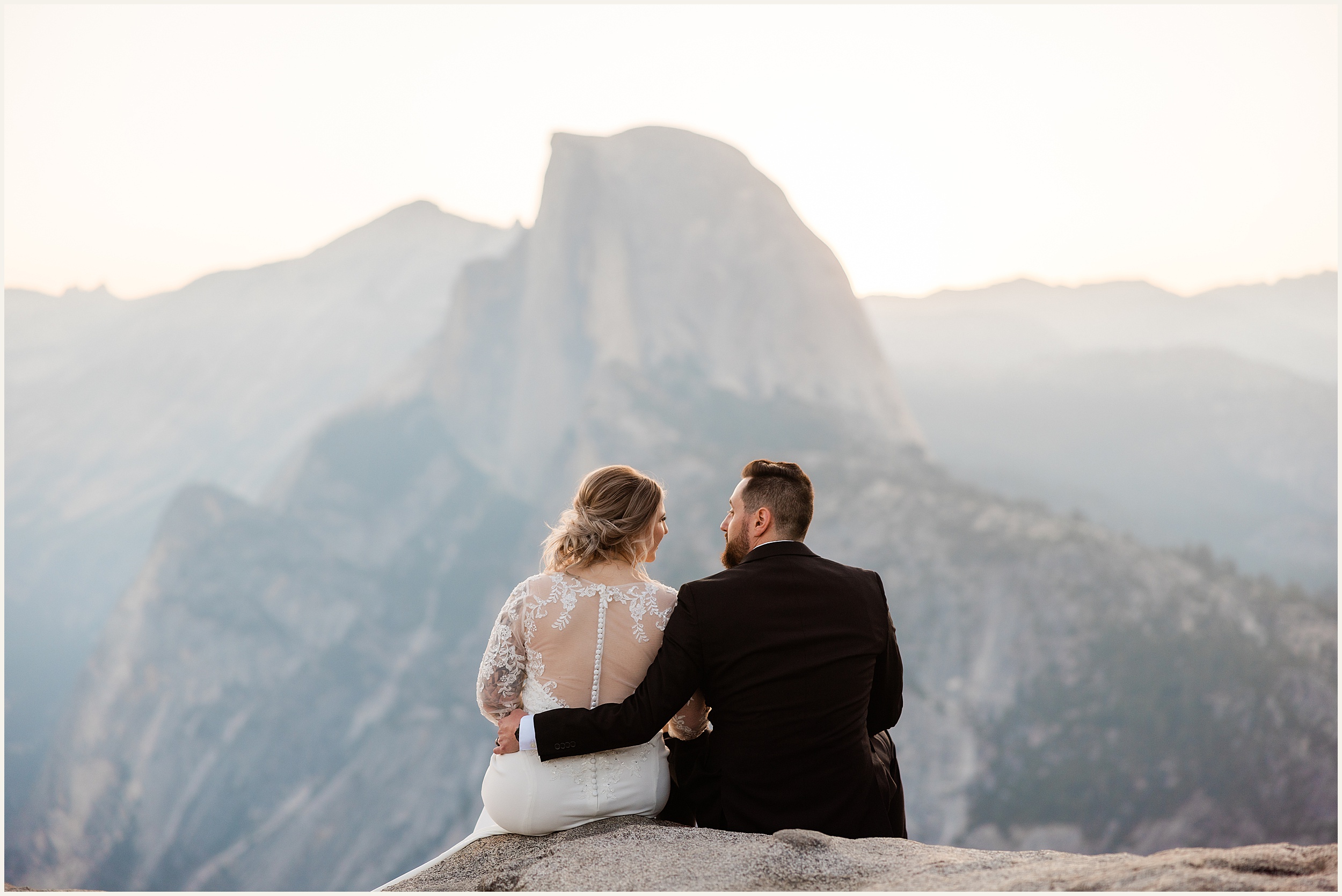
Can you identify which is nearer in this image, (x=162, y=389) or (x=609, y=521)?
(x=609, y=521)

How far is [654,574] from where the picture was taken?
101 feet

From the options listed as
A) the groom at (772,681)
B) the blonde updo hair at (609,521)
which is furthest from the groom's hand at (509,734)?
the blonde updo hair at (609,521)

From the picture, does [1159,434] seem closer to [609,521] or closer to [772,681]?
[772,681]

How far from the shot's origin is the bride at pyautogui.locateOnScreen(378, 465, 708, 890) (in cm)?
274

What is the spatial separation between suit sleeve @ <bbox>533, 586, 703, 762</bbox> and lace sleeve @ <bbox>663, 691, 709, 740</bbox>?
0.24 metres

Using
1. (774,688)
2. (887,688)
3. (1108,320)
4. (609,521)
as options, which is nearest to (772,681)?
(774,688)

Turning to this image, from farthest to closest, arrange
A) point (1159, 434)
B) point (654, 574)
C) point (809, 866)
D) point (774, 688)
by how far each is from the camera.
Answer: point (1159, 434), point (654, 574), point (774, 688), point (809, 866)

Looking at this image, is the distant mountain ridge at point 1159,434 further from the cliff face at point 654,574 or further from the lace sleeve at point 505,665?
the lace sleeve at point 505,665

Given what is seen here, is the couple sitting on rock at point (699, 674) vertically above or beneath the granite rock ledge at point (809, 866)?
above

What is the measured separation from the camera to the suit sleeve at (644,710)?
8.52ft

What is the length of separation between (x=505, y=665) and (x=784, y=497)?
42.5 inches

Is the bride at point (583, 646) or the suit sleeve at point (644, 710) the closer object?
the suit sleeve at point (644, 710)

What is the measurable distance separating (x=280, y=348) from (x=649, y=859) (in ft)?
246

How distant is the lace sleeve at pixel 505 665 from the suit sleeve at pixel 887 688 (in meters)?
1.17
